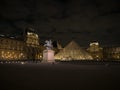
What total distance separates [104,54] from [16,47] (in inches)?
4057

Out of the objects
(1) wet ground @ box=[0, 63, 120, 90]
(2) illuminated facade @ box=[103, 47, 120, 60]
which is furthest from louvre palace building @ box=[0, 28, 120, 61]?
(1) wet ground @ box=[0, 63, 120, 90]

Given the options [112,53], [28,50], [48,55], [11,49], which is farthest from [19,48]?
[112,53]

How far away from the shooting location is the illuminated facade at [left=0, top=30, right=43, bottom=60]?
105000mm

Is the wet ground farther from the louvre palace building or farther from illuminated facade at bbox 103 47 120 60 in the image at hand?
illuminated facade at bbox 103 47 120 60

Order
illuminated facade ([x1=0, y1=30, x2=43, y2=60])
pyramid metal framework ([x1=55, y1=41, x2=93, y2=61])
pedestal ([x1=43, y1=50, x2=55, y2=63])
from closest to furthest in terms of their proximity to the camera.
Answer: pedestal ([x1=43, y1=50, x2=55, y2=63])
illuminated facade ([x1=0, y1=30, x2=43, y2=60])
pyramid metal framework ([x1=55, y1=41, x2=93, y2=61])

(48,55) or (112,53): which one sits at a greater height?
(112,53)

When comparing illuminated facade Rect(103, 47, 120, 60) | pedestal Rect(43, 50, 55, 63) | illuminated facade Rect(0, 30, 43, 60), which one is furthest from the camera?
illuminated facade Rect(103, 47, 120, 60)

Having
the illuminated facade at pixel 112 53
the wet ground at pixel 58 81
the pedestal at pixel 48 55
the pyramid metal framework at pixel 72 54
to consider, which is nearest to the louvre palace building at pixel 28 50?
the pyramid metal framework at pixel 72 54

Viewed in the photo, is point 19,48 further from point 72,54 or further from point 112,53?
point 112,53

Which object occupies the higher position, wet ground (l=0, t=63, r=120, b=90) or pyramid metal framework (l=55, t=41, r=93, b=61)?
pyramid metal framework (l=55, t=41, r=93, b=61)

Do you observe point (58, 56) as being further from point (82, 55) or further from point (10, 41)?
point (10, 41)

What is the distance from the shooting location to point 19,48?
11900cm

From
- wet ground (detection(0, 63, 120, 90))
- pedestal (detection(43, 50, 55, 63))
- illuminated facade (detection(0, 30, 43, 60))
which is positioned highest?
illuminated facade (detection(0, 30, 43, 60))

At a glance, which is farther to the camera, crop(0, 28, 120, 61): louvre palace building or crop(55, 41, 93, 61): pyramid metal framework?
crop(55, 41, 93, 61): pyramid metal framework
